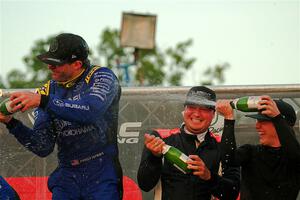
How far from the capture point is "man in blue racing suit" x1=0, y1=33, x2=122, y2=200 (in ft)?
15.5

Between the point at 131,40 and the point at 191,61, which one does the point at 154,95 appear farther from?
the point at 191,61

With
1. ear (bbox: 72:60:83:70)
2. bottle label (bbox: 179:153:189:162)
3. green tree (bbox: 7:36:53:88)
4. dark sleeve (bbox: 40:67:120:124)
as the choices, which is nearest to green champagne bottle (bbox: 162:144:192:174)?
bottle label (bbox: 179:153:189:162)

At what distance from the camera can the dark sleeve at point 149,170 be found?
15.6 feet

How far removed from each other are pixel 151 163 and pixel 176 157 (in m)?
0.25

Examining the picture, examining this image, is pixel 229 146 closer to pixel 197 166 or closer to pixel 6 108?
pixel 197 166

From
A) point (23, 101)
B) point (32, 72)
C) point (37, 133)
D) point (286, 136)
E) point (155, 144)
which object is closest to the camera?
point (23, 101)

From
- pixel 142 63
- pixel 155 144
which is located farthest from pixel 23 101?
pixel 142 63

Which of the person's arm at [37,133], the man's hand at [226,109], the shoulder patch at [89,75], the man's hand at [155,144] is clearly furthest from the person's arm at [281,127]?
the person's arm at [37,133]

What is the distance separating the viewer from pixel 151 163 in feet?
15.6

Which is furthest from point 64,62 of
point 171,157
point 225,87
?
point 225,87

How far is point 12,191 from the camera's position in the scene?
17.9 feet

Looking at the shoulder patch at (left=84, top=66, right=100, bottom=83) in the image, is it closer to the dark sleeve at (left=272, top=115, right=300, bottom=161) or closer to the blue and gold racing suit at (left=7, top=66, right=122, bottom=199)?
the blue and gold racing suit at (left=7, top=66, right=122, bottom=199)

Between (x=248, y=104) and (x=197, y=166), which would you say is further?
(x=248, y=104)

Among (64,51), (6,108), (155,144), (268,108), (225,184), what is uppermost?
(64,51)
